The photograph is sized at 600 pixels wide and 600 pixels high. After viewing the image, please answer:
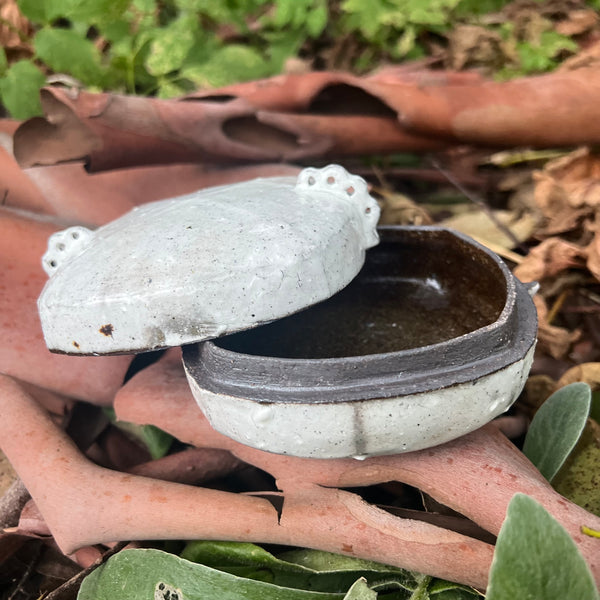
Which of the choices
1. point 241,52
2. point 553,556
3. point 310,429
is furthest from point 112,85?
point 553,556

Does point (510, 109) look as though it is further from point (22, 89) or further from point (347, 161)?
point (22, 89)

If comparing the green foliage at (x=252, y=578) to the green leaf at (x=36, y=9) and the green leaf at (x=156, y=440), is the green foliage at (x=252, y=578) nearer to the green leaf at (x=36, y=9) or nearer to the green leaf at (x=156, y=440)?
the green leaf at (x=156, y=440)

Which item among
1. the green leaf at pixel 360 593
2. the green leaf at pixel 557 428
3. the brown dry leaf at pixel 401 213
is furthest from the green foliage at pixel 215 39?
the green leaf at pixel 360 593

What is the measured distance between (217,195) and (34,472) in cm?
45

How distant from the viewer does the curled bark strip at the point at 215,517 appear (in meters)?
0.70

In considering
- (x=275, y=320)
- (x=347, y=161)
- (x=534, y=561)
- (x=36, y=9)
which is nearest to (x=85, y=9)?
(x=36, y=9)

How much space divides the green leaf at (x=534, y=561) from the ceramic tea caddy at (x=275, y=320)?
0.47 feet

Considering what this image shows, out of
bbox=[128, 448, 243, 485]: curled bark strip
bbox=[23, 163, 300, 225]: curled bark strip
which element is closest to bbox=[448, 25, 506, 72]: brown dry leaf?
bbox=[23, 163, 300, 225]: curled bark strip

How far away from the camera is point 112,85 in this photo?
1.58 meters

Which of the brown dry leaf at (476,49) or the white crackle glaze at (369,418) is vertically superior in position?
the brown dry leaf at (476,49)

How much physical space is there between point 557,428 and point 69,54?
1314 millimetres

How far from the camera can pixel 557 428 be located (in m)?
0.82

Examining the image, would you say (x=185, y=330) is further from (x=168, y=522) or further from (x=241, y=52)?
(x=241, y=52)

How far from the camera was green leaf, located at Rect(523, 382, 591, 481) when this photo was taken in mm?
794
